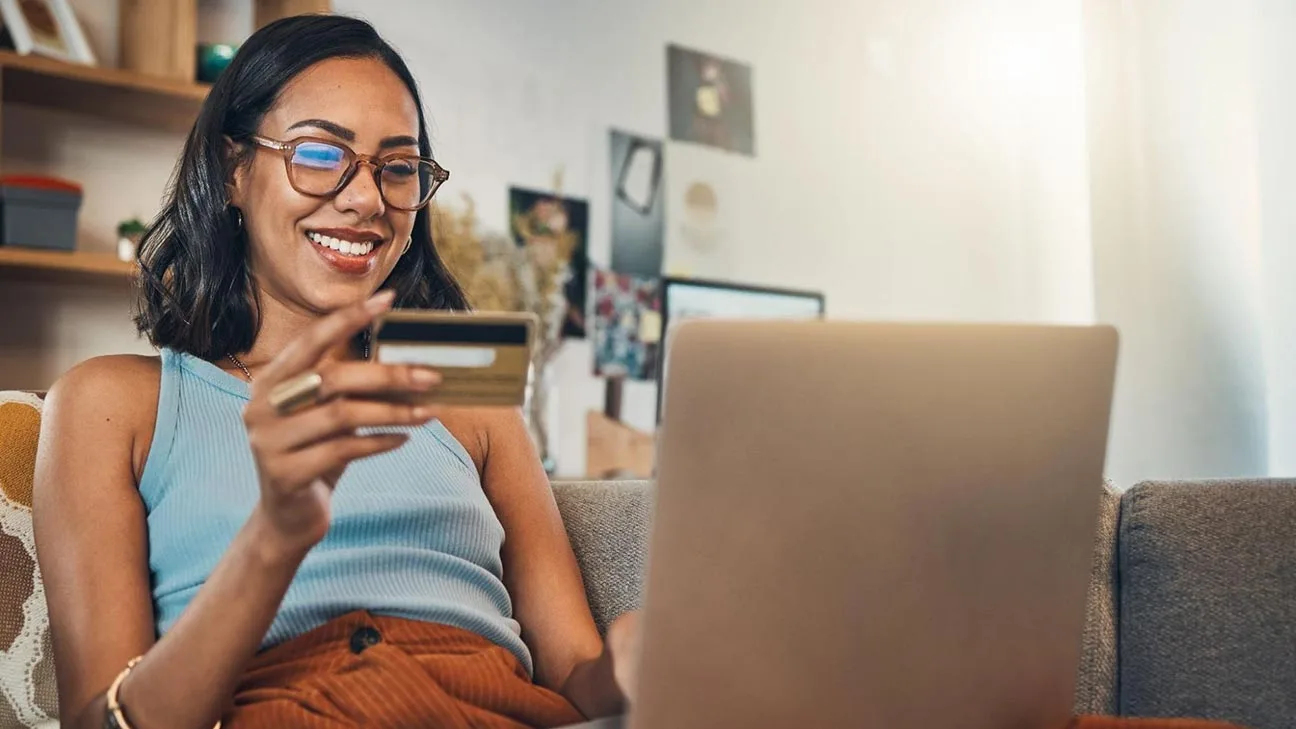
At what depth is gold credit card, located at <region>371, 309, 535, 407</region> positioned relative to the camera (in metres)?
0.69

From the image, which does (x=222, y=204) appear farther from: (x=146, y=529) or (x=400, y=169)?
(x=146, y=529)

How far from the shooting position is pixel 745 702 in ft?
2.37

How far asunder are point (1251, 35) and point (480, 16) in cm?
212

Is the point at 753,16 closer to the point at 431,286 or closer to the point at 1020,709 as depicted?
the point at 431,286

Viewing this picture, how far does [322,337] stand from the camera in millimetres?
694

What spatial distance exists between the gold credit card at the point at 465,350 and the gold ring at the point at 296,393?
39 mm

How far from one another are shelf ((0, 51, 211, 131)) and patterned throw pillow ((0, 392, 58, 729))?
1602 millimetres

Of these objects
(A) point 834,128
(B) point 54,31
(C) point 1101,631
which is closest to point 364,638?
(C) point 1101,631

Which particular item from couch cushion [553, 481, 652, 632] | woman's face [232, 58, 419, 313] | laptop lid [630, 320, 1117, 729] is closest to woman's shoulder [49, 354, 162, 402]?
woman's face [232, 58, 419, 313]

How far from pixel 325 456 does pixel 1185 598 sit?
0.95 m

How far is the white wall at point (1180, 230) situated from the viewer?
10.5 ft

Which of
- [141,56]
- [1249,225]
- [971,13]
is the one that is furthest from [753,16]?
[141,56]

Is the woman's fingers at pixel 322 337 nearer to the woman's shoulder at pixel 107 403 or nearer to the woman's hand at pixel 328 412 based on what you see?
the woman's hand at pixel 328 412

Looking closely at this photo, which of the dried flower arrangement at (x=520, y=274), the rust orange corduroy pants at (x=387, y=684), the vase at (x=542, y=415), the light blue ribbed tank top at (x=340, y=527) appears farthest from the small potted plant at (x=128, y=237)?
the rust orange corduroy pants at (x=387, y=684)
